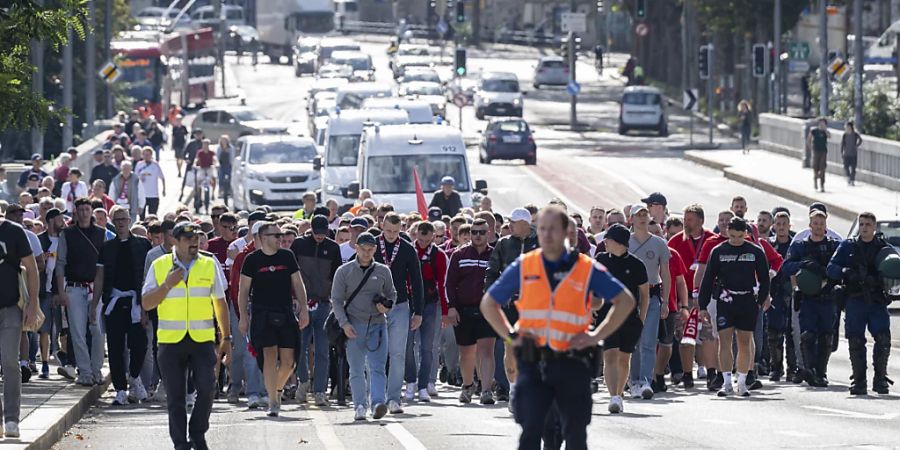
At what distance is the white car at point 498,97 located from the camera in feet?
248

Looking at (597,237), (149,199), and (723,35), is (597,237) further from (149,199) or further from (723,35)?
(723,35)

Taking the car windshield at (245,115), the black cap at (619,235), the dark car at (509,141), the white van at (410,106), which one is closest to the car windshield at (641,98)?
the dark car at (509,141)

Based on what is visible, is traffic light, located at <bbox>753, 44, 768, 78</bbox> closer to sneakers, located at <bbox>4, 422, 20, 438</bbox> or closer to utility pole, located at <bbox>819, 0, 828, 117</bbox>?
utility pole, located at <bbox>819, 0, 828, 117</bbox>

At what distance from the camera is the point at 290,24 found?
348 ft

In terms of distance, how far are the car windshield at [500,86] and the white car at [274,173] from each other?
34878 mm

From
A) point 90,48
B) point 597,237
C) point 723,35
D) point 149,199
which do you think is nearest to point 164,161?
point 90,48

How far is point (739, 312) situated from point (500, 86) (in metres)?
59.9

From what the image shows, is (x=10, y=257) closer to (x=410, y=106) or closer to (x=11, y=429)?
(x=11, y=429)

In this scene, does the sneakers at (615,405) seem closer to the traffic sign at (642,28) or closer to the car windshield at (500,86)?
the car windshield at (500,86)

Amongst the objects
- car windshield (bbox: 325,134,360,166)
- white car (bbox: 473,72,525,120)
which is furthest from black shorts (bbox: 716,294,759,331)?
white car (bbox: 473,72,525,120)

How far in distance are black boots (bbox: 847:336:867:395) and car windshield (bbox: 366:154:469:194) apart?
13.9 m

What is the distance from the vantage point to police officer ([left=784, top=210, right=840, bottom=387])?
58.6 feet

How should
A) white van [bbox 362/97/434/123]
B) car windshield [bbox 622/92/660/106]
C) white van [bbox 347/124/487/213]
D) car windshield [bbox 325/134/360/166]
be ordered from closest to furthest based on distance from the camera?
white van [bbox 347/124/487/213]
car windshield [bbox 325/134/360/166]
white van [bbox 362/97/434/123]
car windshield [bbox 622/92/660/106]

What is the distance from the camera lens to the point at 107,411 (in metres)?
17.3
